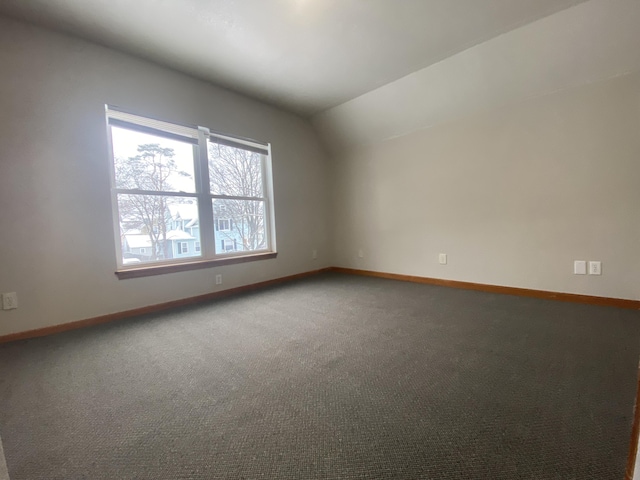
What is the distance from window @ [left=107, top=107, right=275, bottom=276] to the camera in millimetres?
2664

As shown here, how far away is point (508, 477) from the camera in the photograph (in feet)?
2.84

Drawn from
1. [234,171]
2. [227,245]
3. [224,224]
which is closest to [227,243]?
[227,245]

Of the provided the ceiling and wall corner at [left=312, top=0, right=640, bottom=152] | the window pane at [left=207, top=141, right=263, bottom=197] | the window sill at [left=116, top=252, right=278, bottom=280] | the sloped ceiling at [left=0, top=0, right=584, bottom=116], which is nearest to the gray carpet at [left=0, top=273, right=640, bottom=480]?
the window sill at [left=116, top=252, right=278, bottom=280]

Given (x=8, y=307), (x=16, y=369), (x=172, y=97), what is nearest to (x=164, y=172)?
(x=172, y=97)

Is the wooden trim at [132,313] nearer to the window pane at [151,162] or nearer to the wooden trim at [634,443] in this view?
the window pane at [151,162]

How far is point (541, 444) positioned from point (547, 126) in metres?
3.07

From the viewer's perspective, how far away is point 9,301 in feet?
6.79

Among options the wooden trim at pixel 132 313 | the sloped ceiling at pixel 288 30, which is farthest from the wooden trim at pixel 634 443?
the wooden trim at pixel 132 313

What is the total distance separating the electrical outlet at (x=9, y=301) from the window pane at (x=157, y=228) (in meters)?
0.75

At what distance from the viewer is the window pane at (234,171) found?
3.34 m

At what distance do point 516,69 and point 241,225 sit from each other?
3529mm

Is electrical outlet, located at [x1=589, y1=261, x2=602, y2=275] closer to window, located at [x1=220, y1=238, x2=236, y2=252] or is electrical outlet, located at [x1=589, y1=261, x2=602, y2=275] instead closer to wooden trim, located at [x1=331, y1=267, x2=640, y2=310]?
wooden trim, located at [x1=331, y1=267, x2=640, y2=310]

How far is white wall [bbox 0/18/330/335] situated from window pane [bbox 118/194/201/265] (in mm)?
178

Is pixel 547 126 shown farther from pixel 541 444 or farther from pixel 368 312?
pixel 541 444
